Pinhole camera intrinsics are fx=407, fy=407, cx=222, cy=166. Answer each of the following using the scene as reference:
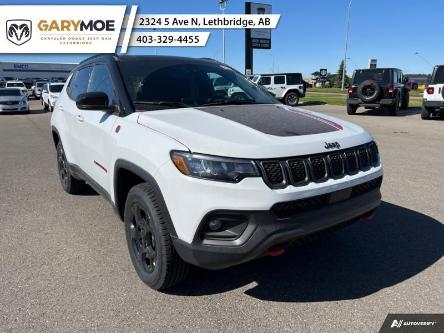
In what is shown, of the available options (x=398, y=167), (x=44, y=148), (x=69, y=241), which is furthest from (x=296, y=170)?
(x=44, y=148)

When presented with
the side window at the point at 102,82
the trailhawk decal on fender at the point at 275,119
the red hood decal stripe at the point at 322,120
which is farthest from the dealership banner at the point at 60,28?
the red hood decal stripe at the point at 322,120

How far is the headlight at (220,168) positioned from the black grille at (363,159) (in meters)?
0.98

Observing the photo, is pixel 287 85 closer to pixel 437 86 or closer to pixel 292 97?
pixel 292 97

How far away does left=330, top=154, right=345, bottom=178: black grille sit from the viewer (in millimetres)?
2768

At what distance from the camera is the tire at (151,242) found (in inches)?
109

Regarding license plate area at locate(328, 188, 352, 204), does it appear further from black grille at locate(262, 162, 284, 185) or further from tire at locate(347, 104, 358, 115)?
tire at locate(347, 104, 358, 115)

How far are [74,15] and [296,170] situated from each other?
96.9 ft

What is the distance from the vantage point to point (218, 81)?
414 cm

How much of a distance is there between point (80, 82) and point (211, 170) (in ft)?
10.1

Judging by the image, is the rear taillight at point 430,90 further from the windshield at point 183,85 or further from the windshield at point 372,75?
the windshield at point 183,85

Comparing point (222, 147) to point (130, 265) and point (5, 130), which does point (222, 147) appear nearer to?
point (130, 265)

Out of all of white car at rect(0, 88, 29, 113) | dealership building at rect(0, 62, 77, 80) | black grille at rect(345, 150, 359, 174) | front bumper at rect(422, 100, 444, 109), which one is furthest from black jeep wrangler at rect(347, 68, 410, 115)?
dealership building at rect(0, 62, 77, 80)

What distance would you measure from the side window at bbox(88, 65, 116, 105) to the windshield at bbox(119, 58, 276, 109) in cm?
19

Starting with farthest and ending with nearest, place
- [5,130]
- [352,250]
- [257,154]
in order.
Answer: [5,130] → [352,250] → [257,154]
